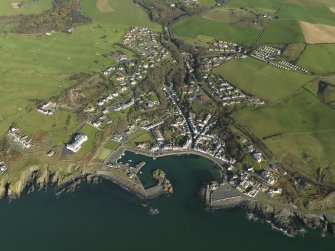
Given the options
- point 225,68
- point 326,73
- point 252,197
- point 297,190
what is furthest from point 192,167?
point 326,73

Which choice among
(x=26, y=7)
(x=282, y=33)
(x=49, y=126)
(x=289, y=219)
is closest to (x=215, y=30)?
(x=282, y=33)

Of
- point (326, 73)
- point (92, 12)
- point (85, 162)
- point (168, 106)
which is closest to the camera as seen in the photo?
point (85, 162)

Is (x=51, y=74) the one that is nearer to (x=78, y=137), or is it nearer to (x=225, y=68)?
(x=78, y=137)

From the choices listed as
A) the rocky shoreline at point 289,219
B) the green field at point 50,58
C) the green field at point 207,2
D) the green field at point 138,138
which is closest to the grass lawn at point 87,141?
the green field at point 138,138

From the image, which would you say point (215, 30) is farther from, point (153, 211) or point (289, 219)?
point (289, 219)

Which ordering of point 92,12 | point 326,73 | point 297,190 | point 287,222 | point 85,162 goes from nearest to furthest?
point 287,222
point 297,190
point 85,162
point 326,73
point 92,12

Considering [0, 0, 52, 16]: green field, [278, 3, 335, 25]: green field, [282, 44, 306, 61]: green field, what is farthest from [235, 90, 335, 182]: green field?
[0, 0, 52, 16]: green field
